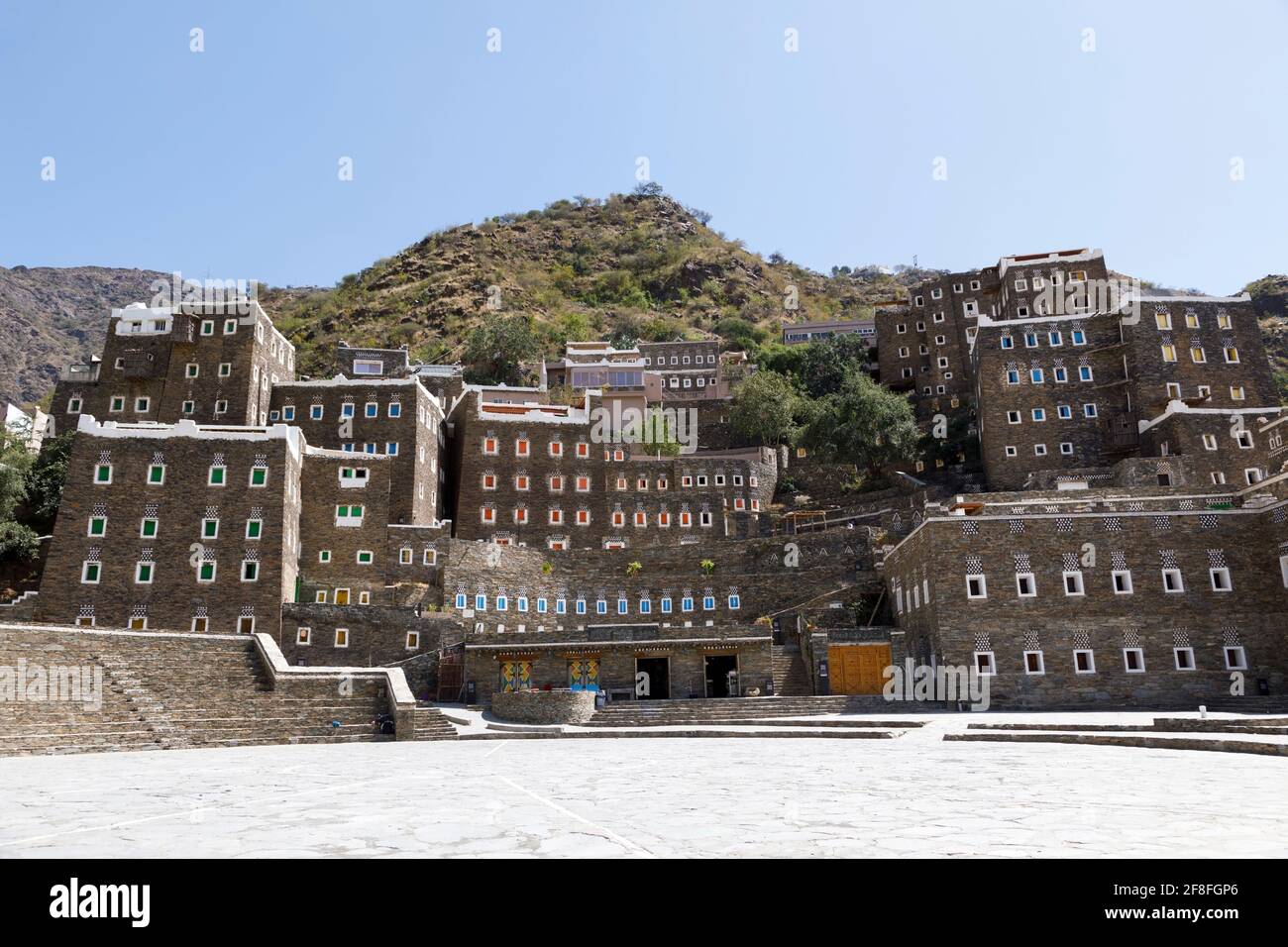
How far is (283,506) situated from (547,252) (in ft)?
325

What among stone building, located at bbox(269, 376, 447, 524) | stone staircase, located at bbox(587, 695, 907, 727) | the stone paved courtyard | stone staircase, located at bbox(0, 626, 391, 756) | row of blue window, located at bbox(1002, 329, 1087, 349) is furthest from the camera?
row of blue window, located at bbox(1002, 329, 1087, 349)

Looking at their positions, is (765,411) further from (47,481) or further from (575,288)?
(575,288)

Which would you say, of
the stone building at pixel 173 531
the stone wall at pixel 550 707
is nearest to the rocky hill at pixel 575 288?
the stone building at pixel 173 531

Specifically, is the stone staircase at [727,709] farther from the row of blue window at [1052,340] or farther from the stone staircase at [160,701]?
the row of blue window at [1052,340]

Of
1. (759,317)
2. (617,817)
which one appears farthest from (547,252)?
(617,817)

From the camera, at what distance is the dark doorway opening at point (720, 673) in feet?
119

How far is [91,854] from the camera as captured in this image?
19.6 feet

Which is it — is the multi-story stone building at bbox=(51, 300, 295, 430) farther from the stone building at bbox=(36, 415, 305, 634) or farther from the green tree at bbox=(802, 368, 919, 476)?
the green tree at bbox=(802, 368, 919, 476)

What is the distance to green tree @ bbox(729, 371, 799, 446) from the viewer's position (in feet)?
224

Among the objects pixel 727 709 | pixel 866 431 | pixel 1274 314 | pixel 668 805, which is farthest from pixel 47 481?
pixel 1274 314

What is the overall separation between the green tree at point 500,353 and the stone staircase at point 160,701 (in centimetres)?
5853

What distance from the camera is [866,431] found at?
200ft

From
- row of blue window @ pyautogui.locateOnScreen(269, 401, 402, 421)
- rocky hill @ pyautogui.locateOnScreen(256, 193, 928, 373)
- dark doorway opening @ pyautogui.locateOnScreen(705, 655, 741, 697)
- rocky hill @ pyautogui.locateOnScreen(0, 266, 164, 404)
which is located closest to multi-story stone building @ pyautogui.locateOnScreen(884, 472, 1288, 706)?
dark doorway opening @ pyautogui.locateOnScreen(705, 655, 741, 697)

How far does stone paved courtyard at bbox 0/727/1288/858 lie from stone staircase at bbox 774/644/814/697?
17671 millimetres
